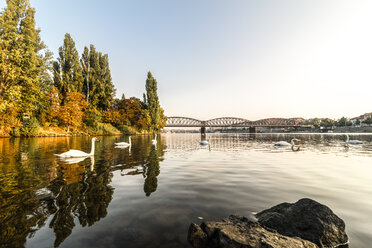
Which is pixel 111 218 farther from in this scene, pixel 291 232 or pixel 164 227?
pixel 291 232

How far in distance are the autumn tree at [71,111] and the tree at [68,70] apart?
2.88 metres

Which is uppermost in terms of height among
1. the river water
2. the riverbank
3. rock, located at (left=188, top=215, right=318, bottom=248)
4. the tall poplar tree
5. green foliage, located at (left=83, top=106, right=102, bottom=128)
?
the tall poplar tree

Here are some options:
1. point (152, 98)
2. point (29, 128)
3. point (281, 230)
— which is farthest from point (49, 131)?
point (281, 230)

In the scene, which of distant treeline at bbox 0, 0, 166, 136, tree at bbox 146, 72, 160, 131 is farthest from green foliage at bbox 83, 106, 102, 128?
tree at bbox 146, 72, 160, 131

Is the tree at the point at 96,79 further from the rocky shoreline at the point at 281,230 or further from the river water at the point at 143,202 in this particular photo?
the rocky shoreline at the point at 281,230

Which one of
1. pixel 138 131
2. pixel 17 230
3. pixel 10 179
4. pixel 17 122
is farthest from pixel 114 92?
pixel 17 230

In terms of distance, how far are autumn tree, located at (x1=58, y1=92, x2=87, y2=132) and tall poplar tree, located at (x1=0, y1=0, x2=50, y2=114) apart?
10297 mm

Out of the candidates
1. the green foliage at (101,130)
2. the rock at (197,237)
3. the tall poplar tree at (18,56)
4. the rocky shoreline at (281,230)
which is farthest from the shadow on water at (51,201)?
the green foliage at (101,130)

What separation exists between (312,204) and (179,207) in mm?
3343

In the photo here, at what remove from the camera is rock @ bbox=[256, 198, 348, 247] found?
328 centimetres

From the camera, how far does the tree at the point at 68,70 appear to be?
50.9 meters

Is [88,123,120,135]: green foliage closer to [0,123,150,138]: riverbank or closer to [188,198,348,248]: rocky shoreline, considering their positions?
[0,123,150,138]: riverbank

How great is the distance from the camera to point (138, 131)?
79438 mm

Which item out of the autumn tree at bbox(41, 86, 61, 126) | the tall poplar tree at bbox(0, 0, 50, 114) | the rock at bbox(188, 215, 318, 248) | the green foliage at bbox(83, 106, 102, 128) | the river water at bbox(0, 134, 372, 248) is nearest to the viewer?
the rock at bbox(188, 215, 318, 248)
